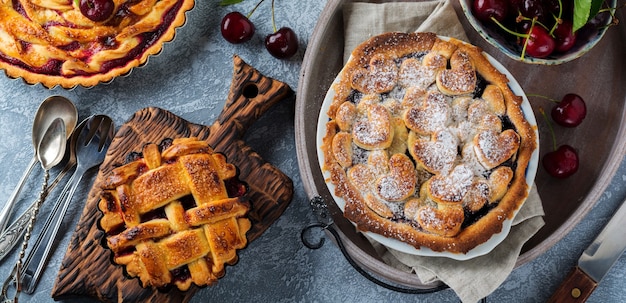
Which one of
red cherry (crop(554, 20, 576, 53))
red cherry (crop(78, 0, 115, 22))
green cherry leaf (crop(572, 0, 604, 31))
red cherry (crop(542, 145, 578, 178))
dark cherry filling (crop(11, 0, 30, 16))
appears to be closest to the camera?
green cherry leaf (crop(572, 0, 604, 31))

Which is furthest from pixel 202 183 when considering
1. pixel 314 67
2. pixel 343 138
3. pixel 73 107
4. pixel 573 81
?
pixel 573 81

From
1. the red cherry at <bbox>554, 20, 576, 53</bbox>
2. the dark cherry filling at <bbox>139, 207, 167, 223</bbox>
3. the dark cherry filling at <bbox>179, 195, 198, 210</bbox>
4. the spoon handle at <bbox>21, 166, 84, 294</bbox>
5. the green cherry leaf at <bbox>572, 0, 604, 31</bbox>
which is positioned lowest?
the spoon handle at <bbox>21, 166, 84, 294</bbox>

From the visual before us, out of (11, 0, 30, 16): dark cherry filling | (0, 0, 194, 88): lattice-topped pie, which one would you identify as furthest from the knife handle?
(11, 0, 30, 16): dark cherry filling

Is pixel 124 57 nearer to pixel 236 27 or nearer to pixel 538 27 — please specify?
pixel 236 27

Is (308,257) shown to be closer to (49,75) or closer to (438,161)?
(438,161)

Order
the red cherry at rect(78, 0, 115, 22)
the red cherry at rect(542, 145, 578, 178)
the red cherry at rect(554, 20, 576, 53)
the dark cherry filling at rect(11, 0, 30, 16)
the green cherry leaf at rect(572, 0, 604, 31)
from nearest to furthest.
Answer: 1. the green cherry leaf at rect(572, 0, 604, 31)
2. the red cherry at rect(554, 20, 576, 53)
3. the red cherry at rect(542, 145, 578, 178)
4. the red cherry at rect(78, 0, 115, 22)
5. the dark cherry filling at rect(11, 0, 30, 16)

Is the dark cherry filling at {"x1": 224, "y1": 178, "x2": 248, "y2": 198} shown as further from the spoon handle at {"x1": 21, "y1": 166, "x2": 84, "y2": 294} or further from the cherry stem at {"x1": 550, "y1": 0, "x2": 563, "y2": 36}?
the cherry stem at {"x1": 550, "y1": 0, "x2": 563, "y2": 36}

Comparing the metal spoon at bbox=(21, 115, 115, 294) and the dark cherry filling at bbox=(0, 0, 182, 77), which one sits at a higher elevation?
the dark cherry filling at bbox=(0, 0, 182, 77)
